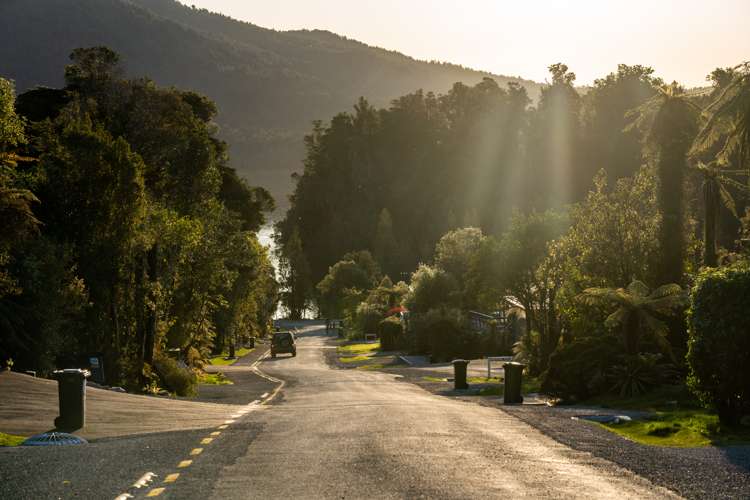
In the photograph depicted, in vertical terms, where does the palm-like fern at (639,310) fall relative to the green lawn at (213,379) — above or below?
above

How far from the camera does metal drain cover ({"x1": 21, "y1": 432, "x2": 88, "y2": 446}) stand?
1627 cm

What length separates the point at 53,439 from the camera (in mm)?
16594

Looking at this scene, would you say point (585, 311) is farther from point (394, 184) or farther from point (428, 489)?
point (394, 184)

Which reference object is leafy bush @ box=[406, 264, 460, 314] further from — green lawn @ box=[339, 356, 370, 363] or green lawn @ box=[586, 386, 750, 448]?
green lawn @ box=[586, 386, 750, 448]

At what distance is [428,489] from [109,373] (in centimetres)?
2863

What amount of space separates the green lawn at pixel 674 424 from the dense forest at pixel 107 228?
1468cm

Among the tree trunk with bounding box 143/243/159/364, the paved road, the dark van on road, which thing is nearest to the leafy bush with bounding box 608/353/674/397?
the paved road

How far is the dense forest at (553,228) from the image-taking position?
3139 centimetres

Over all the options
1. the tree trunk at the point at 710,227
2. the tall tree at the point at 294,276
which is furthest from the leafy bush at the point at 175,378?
the tall tree at the point at 294,276

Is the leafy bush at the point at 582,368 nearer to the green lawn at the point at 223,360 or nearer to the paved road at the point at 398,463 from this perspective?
the paved road at the point at 398,463

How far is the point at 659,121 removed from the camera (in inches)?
1578

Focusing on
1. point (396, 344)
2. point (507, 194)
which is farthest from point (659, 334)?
point (507, 194)

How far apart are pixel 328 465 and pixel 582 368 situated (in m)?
19.7

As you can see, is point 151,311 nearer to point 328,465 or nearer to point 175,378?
point 175,378
